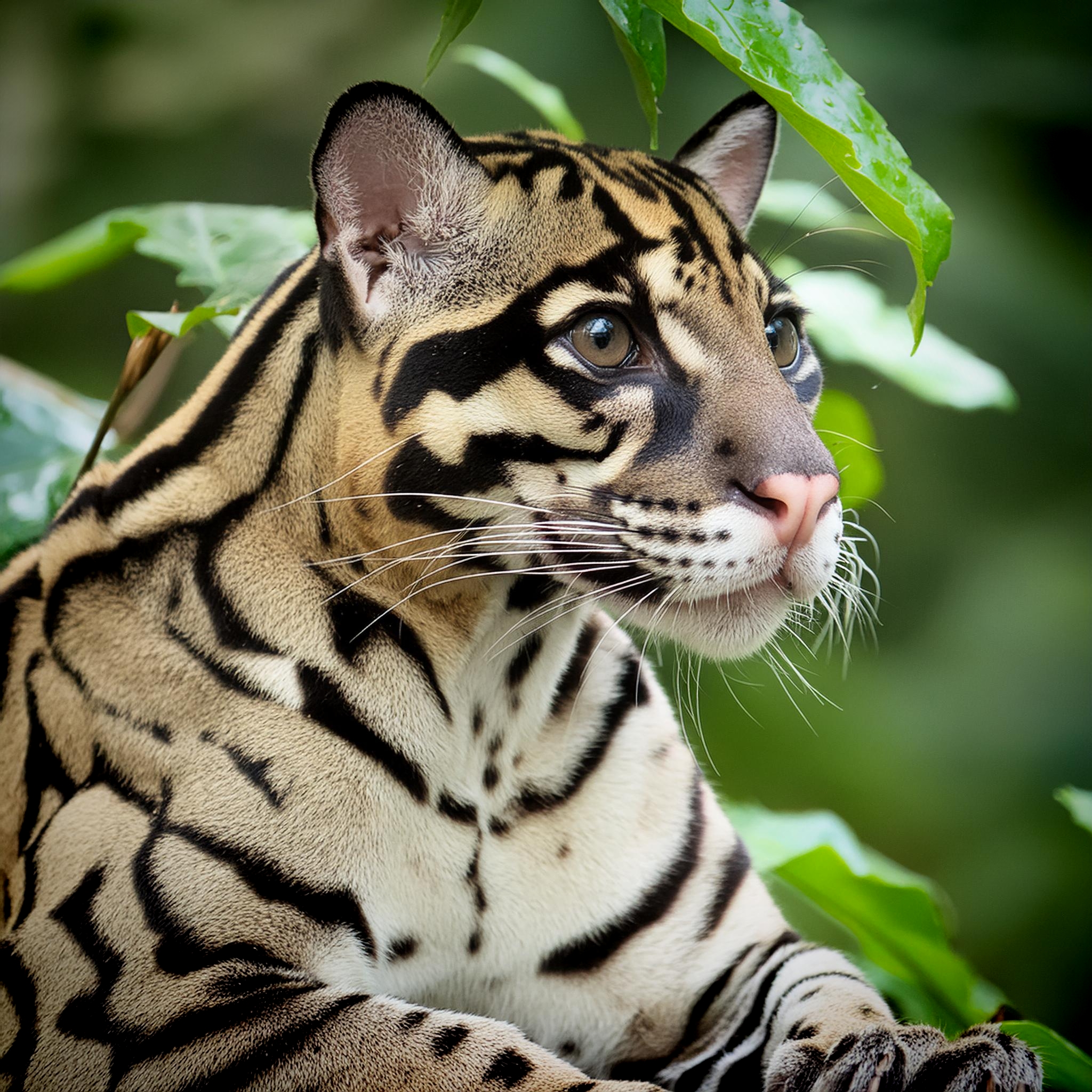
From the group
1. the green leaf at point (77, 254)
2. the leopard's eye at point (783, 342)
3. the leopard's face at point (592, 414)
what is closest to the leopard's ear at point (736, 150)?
the leopard's eye at point (783, 342)

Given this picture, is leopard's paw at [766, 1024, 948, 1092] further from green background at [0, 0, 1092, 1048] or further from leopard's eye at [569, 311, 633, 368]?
green background at [0, 0, 1092, 1048]

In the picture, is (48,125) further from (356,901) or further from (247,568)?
(356,901)

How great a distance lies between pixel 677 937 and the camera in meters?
1.82

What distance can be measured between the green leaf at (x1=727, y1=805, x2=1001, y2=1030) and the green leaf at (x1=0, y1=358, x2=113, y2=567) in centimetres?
155

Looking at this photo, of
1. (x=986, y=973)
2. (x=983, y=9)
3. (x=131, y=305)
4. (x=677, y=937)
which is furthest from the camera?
(x=131, y=305)

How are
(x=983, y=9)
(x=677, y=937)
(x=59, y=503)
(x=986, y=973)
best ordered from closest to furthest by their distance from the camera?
(x=677, y=937)
(x=59, y=503)
(x=986, y=973)
(x=983, y=9)

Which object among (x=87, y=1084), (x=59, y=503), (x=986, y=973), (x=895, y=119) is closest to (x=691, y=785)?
(x=87, y=1084)

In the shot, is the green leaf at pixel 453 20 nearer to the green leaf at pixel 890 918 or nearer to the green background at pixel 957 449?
the green leaf at pixel 890 918

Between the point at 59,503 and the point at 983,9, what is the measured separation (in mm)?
4336

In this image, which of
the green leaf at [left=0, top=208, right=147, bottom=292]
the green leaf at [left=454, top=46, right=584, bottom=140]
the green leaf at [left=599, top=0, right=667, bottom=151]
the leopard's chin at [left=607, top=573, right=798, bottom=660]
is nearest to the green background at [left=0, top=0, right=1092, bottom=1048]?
the green leaf at [left=454, top=46, right=584, bottom=140]

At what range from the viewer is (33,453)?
2.39m

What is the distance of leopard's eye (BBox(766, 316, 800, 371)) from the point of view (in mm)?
1775

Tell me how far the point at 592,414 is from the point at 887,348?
1.31 meters

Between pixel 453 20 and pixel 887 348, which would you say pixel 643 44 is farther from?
pixel 887 348
